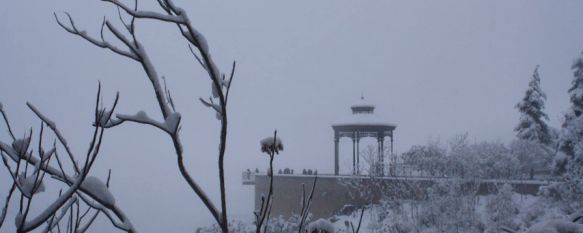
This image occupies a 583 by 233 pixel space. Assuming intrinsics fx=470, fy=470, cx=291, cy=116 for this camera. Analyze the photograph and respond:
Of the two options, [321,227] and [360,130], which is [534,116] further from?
[321,227]

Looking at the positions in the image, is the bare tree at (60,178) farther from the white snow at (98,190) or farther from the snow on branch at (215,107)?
A: the snow on branch at (215,107)

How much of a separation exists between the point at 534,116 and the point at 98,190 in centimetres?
2618

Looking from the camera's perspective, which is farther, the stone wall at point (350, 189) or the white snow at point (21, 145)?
the stone wall at point (350, 189)

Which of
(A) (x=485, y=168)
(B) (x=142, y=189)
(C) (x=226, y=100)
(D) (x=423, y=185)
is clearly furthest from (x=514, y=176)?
(B) (x=142, y=189)

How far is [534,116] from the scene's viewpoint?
942 inches

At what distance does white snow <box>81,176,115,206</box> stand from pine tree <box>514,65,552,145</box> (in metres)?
25.5

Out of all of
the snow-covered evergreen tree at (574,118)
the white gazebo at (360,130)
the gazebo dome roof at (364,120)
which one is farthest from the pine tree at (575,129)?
the gazebo dome roof at (364,120)

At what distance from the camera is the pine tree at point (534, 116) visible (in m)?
23.6

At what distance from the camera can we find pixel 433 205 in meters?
15.8

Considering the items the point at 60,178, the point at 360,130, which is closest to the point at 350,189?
the point at 360,130

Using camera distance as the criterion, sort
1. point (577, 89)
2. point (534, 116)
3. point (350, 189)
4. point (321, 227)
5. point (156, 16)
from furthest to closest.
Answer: point (534, 116) < point (350, 189) < point (577, 89) < point (321, 227) < point (156, 16)

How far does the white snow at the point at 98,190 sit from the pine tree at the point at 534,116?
25.5 meters

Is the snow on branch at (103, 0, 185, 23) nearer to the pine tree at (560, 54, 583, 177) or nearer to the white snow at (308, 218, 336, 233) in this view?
the white snow at (308, 218, 336, 233)

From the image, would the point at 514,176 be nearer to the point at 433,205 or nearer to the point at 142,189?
the point at 433,205
